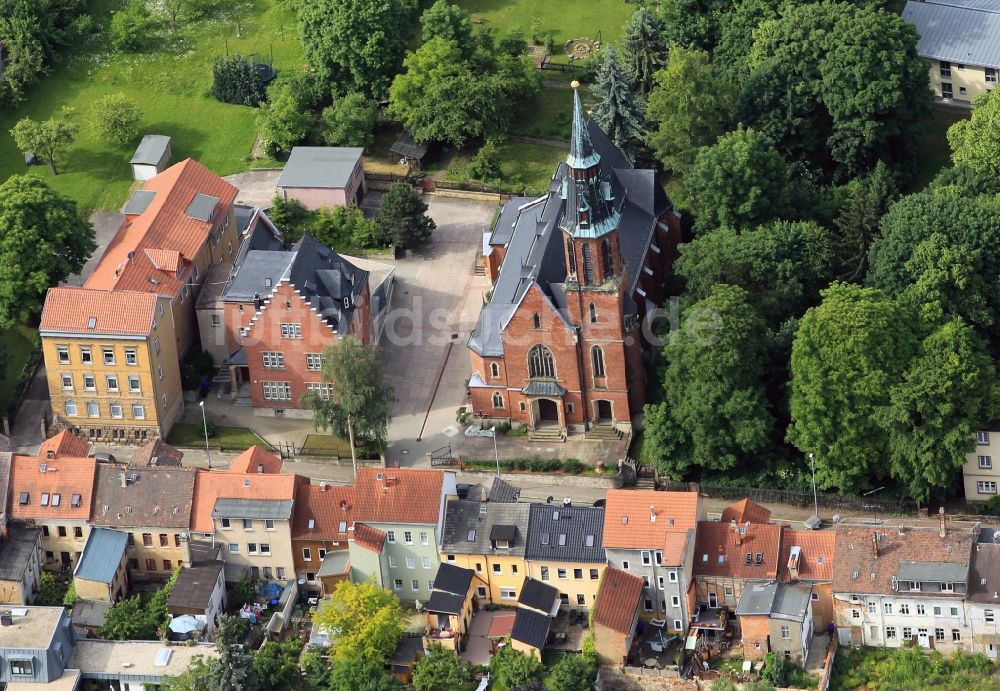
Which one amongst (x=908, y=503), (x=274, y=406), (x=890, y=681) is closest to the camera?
(x=890, y=681)

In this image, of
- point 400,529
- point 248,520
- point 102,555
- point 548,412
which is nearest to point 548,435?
point 548,412

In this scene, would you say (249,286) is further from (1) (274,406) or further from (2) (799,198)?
(2) (799,198)

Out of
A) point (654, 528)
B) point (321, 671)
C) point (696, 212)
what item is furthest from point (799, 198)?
point (321, 671)

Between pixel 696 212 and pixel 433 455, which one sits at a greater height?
pixel 696 212

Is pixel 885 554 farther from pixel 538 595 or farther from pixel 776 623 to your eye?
pixel 538 595

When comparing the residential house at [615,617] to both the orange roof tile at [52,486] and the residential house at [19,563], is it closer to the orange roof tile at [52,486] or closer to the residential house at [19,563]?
the orange roof tile at [52,486]

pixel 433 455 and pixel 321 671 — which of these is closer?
pixel 321 671
